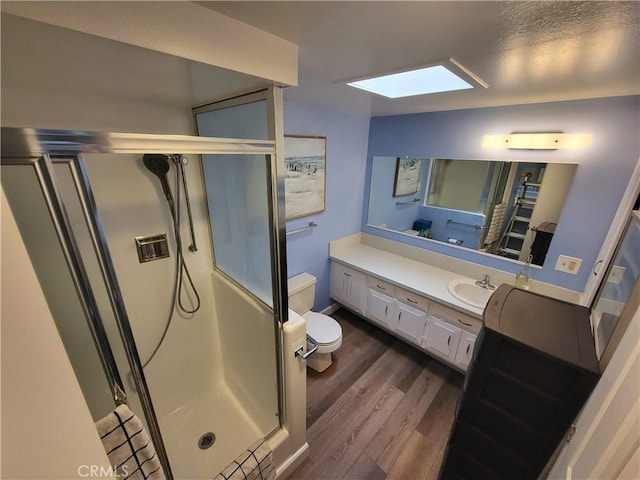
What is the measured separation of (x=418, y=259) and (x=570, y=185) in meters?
1.24

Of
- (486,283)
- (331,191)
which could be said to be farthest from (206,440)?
(486,283)

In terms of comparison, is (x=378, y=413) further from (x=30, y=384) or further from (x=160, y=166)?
(x=160, y=166)

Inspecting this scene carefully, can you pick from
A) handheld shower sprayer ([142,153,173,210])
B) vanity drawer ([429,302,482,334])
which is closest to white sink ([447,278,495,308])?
vanity drawer ([429,302,482,334])

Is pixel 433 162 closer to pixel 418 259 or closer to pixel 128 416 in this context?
pixel 418 259

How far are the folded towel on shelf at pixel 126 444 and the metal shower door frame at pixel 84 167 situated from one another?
11 cm

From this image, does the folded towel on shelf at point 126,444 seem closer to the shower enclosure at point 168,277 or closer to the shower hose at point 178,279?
the shower enclosure at point 168,277

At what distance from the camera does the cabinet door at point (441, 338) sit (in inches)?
77.3

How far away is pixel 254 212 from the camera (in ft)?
4.48

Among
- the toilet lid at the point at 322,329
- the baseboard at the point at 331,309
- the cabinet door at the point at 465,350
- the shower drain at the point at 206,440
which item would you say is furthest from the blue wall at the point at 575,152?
the shower drain at the point at 206,440

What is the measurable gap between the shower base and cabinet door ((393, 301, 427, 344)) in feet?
4.59

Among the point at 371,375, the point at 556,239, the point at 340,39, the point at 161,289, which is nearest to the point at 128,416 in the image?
the point at 161,289

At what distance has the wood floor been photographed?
61.7 inches

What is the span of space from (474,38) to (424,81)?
569 millimetres

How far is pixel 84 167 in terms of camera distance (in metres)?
0.72
